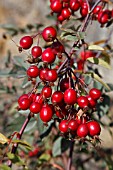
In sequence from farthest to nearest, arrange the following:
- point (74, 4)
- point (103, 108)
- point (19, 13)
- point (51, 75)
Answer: point (19, 13), point (103, 108), point (74, 4), point (51, 75)

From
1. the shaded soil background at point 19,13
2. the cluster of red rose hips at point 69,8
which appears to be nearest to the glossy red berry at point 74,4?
the cluster of red rose hips at point 69,8

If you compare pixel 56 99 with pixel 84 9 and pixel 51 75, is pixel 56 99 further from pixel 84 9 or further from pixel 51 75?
pixel 84 9

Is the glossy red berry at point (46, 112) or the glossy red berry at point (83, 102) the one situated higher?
the glossy red berry at point (83, 102)

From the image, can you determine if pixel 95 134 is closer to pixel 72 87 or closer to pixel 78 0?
pixel 72 87

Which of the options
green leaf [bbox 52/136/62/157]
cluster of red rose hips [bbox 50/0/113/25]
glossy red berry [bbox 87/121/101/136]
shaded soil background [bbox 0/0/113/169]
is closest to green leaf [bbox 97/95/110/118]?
green leaf [bbox 52/136/62/157]

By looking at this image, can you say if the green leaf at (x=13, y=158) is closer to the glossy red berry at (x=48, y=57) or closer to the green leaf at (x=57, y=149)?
the glossy red berry at (x=48, y=57)

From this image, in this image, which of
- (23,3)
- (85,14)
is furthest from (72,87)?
(23,3)

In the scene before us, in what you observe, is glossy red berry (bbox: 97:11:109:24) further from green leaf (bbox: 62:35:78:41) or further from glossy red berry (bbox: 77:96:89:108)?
glossy red berry (bbox: 77:96:89:108)

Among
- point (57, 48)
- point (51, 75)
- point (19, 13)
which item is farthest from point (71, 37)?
point (19, 13)
